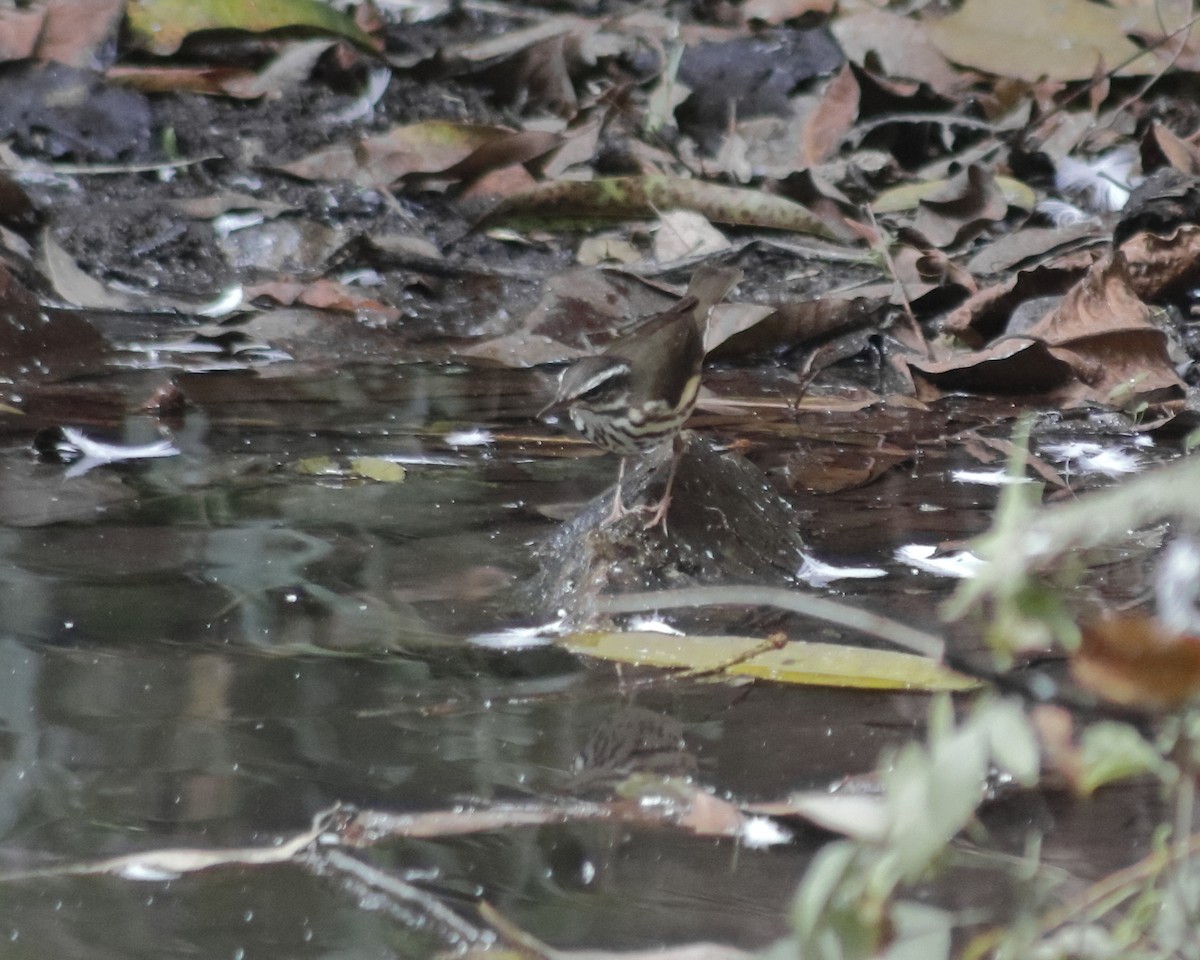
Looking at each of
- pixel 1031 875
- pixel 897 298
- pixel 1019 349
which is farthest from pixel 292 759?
pixel 897 298

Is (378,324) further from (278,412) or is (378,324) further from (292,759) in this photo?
(292,759)

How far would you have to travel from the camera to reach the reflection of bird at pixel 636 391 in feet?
11.2

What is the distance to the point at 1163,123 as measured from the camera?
660cm

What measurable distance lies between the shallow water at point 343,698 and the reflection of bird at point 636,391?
0.84 ft

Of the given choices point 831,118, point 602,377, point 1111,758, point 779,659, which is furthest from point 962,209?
point 1111,758

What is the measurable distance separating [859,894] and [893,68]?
21.4 ft

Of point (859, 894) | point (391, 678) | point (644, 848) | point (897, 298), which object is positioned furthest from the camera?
point (897, 298)

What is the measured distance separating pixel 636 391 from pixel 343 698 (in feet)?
3.98

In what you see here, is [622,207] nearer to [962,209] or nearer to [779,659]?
[962,209]

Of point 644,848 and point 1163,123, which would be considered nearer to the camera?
point 644,848

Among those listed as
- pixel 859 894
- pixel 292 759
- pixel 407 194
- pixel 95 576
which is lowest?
pixel 407 194

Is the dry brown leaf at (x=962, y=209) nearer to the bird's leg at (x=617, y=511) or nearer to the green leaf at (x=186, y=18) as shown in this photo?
the bird's leg at (x=617, y=511)

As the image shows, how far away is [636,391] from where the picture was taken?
341cm

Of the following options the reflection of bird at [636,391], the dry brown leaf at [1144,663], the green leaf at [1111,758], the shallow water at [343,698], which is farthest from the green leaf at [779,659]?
the dry brown leaf at [1144,663]
